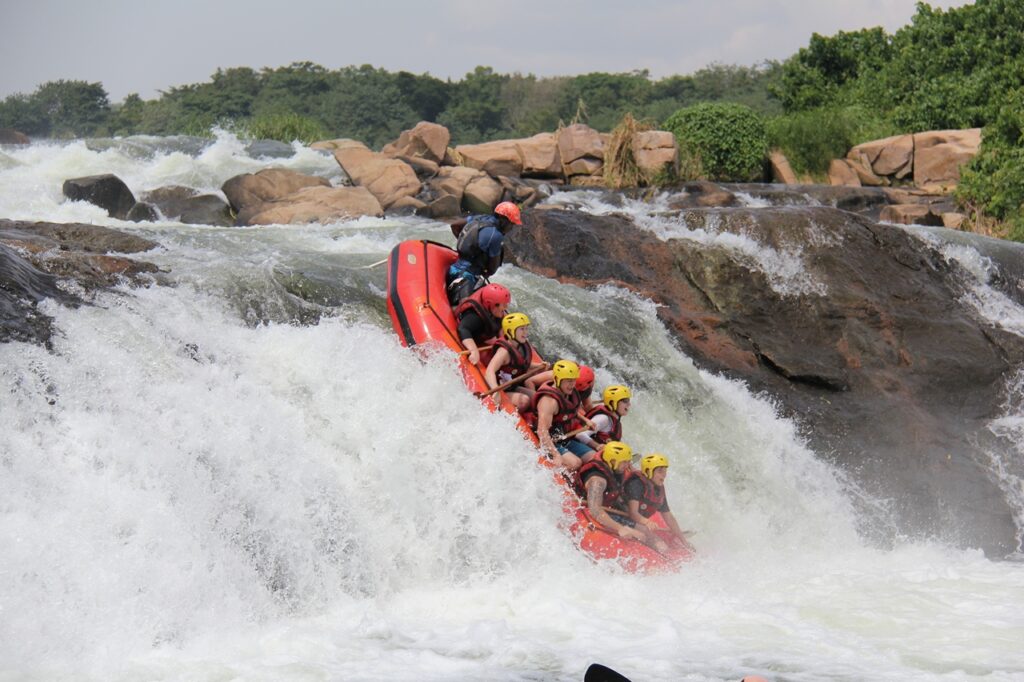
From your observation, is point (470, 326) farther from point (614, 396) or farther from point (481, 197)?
point (481, 197)

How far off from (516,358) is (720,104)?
12.8 meters

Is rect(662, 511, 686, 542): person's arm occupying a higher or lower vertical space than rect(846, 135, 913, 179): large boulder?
lower

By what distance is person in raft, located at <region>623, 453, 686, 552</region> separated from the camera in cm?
666

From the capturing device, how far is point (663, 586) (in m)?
6.26

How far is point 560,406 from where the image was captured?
6953 mm

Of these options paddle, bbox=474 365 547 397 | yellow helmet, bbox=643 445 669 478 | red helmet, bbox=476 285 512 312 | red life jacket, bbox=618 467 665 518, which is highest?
red helmet, bbox=476 285 512 312

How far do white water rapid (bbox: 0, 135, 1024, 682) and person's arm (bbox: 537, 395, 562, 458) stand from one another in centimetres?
21

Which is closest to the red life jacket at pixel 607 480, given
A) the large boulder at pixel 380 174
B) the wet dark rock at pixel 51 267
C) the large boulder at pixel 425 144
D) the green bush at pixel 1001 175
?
the wet dark rock at pixel 51 267

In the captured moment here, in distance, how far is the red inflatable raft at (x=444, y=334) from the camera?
6.29 m

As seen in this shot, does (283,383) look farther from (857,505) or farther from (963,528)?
(963,528)

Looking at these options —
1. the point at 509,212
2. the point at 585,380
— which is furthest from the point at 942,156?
the point at 585,380

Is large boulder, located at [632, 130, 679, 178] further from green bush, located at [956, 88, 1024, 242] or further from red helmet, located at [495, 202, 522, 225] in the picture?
red helmet, located at [495, 202, 522, 225]

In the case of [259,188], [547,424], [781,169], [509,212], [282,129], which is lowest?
[547,424]

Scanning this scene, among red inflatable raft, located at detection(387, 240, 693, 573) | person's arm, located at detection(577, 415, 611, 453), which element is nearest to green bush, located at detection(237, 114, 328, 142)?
red inflatable raft, located at detection(387, 240, 693, 573)
